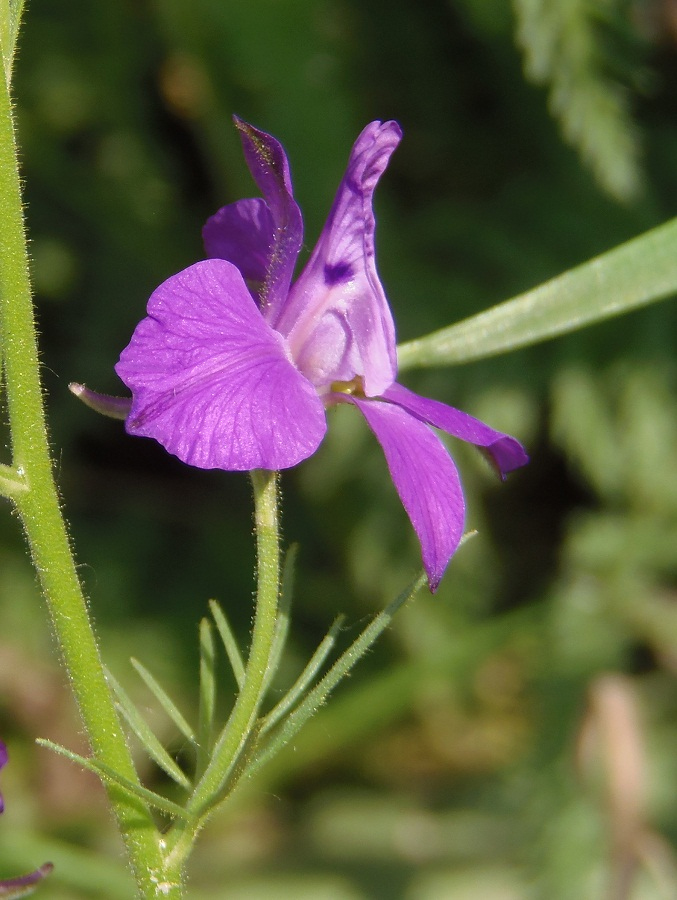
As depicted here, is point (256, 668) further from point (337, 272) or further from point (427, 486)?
point (337, 272)

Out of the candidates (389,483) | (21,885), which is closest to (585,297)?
(21,885)

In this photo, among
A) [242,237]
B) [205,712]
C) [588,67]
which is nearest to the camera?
[205,712]

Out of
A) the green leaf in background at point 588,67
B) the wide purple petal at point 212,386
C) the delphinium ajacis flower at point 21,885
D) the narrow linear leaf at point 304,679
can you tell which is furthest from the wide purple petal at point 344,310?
the green leaf in background at point 588,67

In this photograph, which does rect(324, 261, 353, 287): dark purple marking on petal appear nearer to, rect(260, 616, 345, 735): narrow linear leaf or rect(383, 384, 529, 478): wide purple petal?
rect(383, 384, 529, 478): wide purple petal

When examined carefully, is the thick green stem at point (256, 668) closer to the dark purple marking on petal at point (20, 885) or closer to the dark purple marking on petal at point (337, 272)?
the dark purple marking on petal at point (20, 885)

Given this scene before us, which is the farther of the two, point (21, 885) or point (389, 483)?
point (389, 483)

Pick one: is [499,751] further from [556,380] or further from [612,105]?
[612,105]

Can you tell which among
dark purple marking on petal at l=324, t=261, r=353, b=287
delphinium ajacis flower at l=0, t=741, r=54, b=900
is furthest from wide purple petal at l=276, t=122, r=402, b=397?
delphinium ajacis flower at l=0, t=741, r=54, b=900
